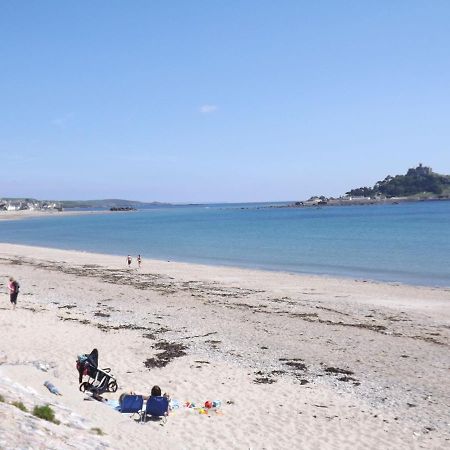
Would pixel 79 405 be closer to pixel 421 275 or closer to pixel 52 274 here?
pixel 52 274

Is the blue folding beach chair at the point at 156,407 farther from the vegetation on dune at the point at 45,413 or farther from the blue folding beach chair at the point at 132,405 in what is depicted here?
the vegetation on dune at the point at 45,413

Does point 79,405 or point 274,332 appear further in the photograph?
point 274,332

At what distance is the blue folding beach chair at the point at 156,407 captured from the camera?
10.1m

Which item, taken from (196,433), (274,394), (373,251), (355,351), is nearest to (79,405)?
(196,433)

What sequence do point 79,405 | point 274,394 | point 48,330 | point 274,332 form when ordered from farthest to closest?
point 274,332 → point 48,330 → point 274,394 → point 79,405

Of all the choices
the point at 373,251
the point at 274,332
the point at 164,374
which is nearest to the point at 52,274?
the point at 274,332

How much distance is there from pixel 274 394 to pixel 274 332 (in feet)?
20.4

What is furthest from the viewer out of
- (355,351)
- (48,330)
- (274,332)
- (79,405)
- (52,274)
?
(52,274)

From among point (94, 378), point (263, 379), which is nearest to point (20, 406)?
point (94, 378)

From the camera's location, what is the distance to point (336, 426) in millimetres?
10211

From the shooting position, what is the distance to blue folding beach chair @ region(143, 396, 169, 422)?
10.1 metres

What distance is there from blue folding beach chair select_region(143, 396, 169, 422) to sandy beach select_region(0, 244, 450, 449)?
0.28 meters

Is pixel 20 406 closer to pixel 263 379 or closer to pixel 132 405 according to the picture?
pixel 132 405

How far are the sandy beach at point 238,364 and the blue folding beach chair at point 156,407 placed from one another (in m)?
0.28
